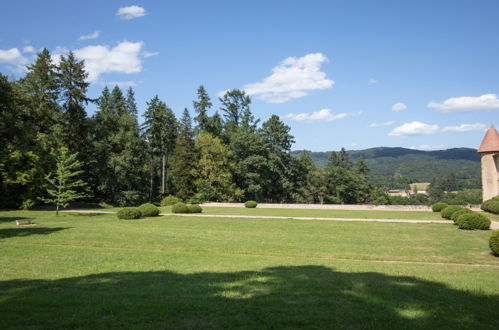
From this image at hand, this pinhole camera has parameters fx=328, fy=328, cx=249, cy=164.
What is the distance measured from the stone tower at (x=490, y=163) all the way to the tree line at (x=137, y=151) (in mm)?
28425

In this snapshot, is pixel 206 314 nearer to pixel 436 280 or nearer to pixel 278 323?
pixel 278 323

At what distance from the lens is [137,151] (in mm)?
46250

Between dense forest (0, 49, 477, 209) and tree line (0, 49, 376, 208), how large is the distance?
5.0 inches

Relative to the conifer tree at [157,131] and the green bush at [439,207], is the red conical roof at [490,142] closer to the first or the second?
the green bush at [439,207]

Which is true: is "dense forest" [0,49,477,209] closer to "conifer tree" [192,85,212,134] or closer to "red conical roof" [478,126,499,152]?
"conifer tree" [192,85,212,134]

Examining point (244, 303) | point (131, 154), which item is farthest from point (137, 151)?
point (244, 303)

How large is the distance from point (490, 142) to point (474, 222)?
1853cm

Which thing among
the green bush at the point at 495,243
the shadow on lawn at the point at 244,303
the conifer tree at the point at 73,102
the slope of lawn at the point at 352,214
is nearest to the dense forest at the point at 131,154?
the conifer tree at the point at 73,102

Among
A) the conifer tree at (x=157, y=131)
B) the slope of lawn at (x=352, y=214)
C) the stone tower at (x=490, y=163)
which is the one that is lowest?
the slope of lawn at (x=352, y=214)

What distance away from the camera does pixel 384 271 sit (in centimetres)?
948

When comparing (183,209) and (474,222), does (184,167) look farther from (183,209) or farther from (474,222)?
(474,222)

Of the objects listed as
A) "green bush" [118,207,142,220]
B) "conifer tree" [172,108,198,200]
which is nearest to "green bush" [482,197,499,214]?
"green bush" [118,207,142,220]

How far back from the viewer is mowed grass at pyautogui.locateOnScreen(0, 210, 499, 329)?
16.6 ft

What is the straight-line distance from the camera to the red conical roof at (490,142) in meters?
32.4
